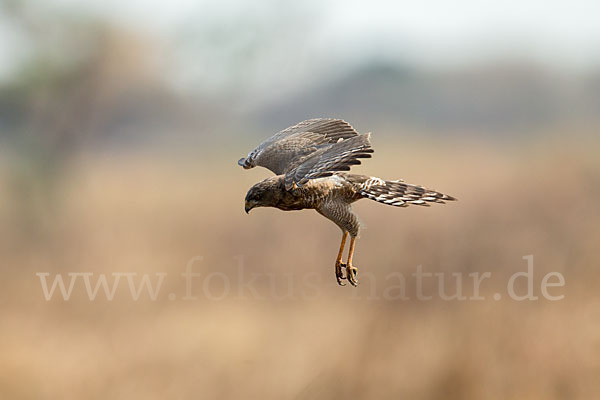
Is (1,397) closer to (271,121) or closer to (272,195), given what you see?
(271,121)

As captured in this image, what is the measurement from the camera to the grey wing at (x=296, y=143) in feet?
11.0

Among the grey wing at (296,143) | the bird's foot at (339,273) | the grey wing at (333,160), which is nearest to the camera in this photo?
the grey wing at (333,160)

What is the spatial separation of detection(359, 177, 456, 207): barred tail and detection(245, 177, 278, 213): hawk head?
0.39 m

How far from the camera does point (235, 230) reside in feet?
55.7

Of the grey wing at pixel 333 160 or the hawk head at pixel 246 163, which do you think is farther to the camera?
the hawk head at pixel 246 163

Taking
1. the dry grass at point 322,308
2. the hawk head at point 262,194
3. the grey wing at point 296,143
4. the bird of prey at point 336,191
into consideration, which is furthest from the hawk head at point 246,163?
the dry grass at point 322,308

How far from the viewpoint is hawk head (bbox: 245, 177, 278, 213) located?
9.36ft

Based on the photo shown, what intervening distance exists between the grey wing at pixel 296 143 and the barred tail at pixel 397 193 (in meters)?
0.35

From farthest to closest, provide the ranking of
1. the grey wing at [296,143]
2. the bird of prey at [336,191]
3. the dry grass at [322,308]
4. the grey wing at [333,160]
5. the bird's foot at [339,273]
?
the dry grass at [322,308] → the grey wing at [296,143] → the bird's foot at [339,273] → the bird of prey at [336,191] → the grey wing at [333,160]

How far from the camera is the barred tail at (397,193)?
287 cm

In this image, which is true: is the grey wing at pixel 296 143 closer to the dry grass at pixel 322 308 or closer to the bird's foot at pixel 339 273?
the bird's foot at pixel 339 273

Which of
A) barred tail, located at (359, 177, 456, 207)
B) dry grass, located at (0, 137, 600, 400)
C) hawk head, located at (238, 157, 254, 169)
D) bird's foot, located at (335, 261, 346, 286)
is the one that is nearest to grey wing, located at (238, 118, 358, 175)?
hawk head, located at (238, 157, 254, 169)

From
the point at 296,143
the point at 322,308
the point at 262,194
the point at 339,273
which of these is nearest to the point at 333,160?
the point at 262,194

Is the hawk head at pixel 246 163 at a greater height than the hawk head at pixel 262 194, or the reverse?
the hawk head at pixel 246 163
